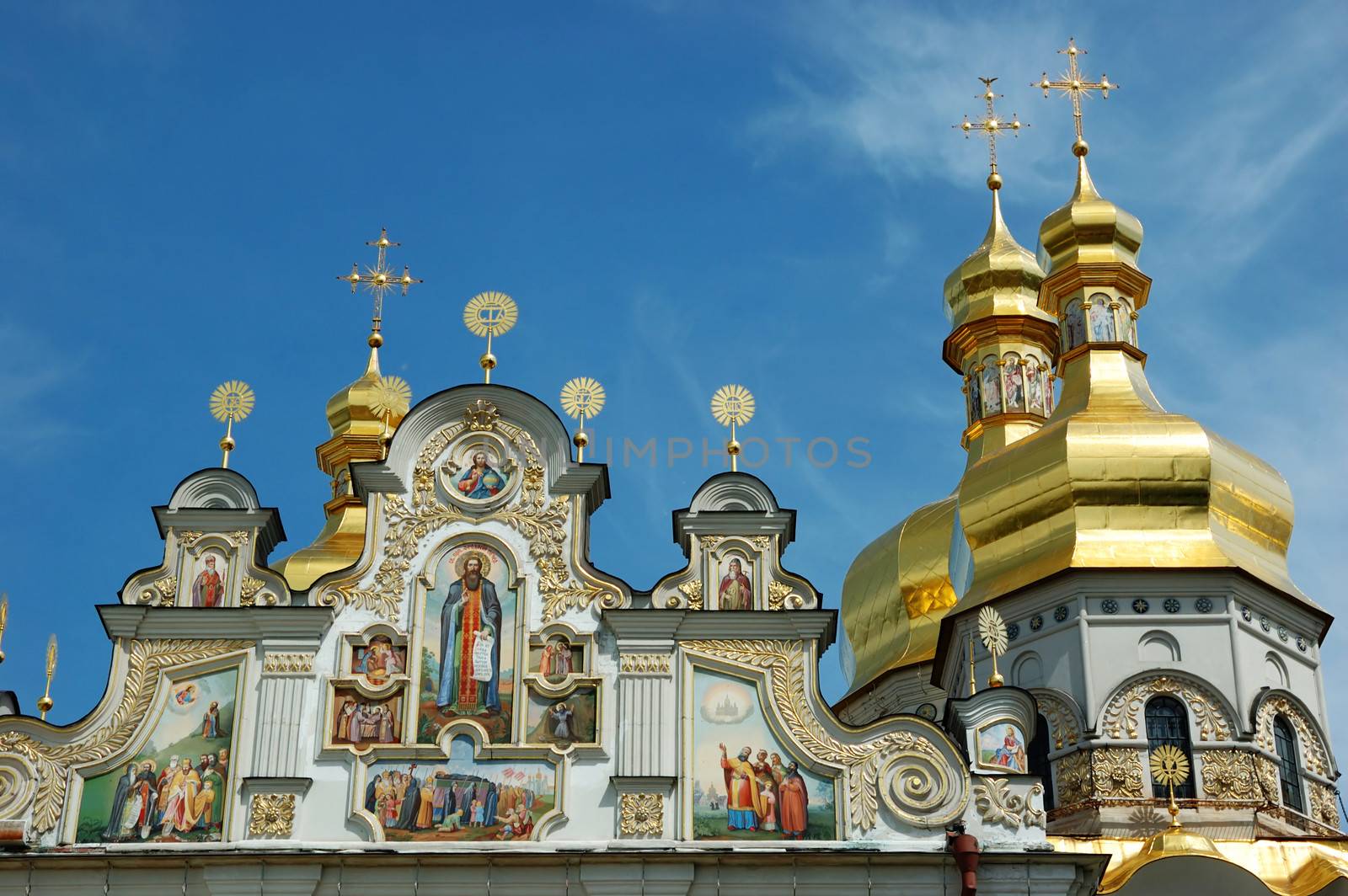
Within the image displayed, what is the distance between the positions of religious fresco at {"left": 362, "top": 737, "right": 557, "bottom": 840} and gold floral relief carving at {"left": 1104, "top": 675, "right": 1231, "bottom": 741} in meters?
8.28

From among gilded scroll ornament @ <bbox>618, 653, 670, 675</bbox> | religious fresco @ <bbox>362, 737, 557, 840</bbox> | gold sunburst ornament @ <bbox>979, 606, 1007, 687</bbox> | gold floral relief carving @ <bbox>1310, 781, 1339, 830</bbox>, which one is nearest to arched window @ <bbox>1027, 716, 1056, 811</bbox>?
gold floral relief carving @ <bbox>1310, 781, 1339, 830</bbox>

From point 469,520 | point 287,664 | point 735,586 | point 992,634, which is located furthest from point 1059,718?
point 287,664

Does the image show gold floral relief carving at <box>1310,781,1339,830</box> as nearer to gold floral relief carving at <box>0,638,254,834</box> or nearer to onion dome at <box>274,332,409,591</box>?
gold floral relief carving at <box>0,638,254,834</box>

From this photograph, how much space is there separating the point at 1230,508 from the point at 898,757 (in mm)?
9023

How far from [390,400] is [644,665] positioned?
1634cm

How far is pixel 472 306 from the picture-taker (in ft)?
77.2

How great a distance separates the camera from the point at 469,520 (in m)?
22.1

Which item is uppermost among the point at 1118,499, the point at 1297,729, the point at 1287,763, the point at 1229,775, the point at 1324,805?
the point at 1118,499

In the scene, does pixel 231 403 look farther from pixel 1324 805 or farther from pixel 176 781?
pixel 1324 805

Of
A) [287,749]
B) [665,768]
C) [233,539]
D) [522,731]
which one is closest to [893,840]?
[665,768]

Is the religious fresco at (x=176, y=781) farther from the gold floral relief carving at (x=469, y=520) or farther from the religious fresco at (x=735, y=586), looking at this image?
the religious fresco at (x=735, y=586)

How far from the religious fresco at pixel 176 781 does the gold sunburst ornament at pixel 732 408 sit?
538 centimetres

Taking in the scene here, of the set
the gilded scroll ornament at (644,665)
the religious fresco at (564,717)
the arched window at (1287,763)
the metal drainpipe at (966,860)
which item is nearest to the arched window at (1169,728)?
the arched window at (1287,763)

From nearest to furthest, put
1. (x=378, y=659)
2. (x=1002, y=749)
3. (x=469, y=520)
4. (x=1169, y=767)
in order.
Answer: (x=1002, y=749)
(x=378, y=659)
(x=469, y=520)
(x=1169, y=767)
